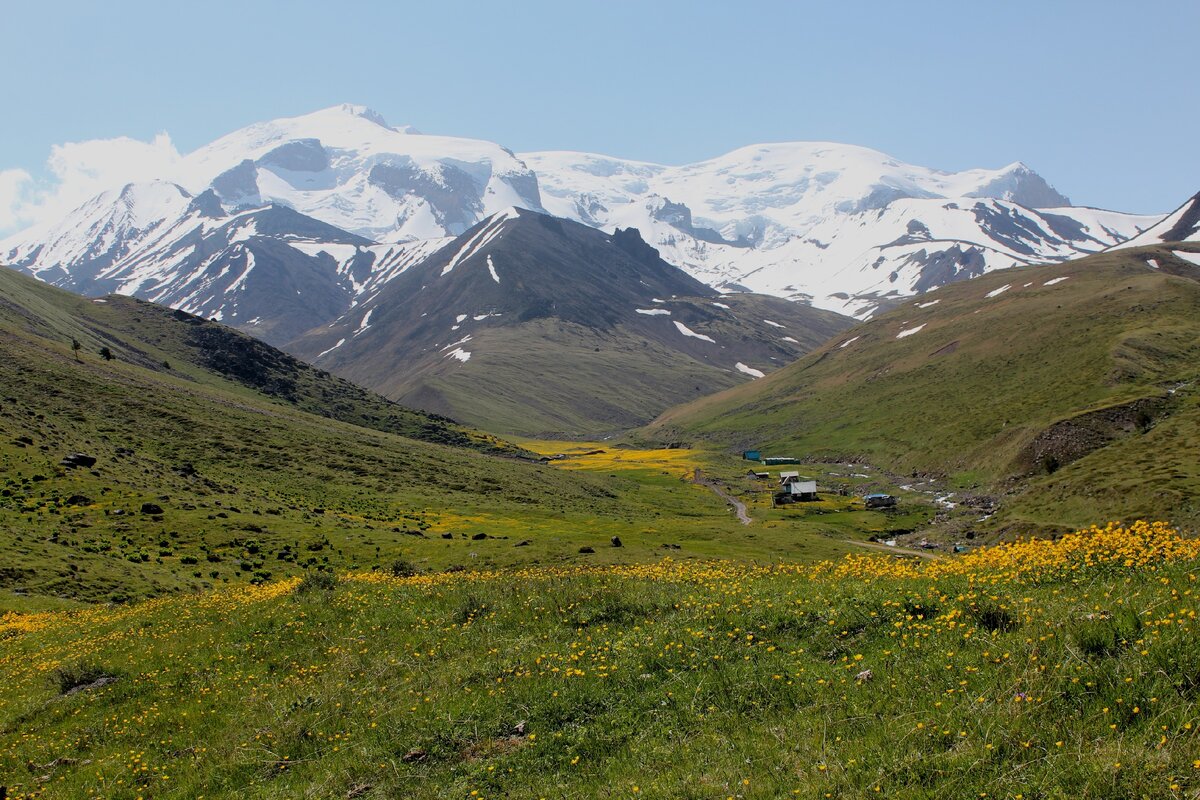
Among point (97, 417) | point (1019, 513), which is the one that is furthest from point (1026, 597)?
point (97, 417)

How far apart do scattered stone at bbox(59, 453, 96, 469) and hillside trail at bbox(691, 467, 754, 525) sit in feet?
271

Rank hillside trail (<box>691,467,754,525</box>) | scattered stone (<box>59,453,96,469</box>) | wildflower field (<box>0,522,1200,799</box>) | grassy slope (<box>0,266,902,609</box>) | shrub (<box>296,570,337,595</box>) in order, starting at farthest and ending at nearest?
hillside trail (<box>691,467,754,525</box>)
scattered stone (<box>59,453,96,469</box>)
grassy slope (<box>0,266,902,609</box>)
shrub (<box>296,570,337,595</box>)
wildflower field (<box>0,522,1200,799</box>)

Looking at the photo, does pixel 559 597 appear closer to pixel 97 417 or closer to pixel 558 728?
pixel 558 728

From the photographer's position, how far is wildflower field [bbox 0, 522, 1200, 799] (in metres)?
9.78

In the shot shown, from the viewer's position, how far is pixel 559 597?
67.9ft

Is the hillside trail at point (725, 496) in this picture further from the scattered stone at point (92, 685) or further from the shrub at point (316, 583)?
the scattered stone at point (92, 685)

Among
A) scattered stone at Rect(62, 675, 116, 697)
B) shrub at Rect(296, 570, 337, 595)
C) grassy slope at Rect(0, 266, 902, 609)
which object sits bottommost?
grassy slope at Rect(0, 266, 902, 609)

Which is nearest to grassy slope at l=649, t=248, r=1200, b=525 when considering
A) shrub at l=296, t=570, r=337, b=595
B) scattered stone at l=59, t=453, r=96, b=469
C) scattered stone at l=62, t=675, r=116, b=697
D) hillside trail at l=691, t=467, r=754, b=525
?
hillside trail at l=691, t=467, r=754, b=525

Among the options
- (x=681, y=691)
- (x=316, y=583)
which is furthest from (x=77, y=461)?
(x=681, y=691)

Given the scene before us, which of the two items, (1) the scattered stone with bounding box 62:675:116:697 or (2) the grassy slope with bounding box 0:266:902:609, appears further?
(2) the grassy slope with bounding box 0:266:902:609

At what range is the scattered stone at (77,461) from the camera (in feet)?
245

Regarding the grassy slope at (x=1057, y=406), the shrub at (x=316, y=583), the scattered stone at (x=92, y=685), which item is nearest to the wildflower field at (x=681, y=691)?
the scattered stone at (x=92, y=685)

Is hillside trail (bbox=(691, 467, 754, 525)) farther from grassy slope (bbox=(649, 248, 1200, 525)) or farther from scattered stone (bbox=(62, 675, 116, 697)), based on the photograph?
scattered stone (bbox=(62, 675, 116, 697))

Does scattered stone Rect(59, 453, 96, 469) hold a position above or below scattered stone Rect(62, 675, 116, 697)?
below
